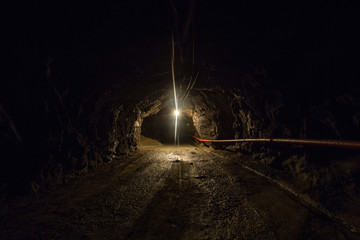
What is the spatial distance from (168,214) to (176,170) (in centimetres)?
252

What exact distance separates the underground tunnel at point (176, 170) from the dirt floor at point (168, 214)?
23 millimetres

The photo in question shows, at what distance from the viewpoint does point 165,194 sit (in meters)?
3.13

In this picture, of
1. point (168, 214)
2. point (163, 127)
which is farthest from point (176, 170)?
point (163, 127)

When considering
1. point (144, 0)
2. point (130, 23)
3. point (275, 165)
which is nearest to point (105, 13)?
point (130, 23)

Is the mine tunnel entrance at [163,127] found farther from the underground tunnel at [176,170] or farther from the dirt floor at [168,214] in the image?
the dirt floor at [168,214]

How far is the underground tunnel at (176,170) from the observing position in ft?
7.49

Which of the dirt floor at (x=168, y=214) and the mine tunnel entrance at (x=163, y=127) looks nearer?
the dirt floor at (x=168, y=214)

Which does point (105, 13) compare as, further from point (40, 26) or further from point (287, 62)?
point (287, 62)

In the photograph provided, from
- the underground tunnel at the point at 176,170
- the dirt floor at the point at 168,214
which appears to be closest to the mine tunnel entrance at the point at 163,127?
the underground tunnel at the point at 176,170

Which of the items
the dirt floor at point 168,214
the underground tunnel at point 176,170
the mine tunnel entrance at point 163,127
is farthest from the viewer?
the mine tunnel entrance at point 163,127

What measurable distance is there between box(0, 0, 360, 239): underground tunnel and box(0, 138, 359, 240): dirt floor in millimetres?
23

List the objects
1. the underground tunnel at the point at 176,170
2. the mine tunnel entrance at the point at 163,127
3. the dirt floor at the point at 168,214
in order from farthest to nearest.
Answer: the mine tunnel entrance at the point at 163,127 → the underground tunnel at the point at 176,170 → the dirt floor at the point at 168,214

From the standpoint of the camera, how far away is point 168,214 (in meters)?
2.42

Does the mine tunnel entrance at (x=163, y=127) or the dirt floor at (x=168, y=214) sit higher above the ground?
the mine tunnel entrance at (x=163, y=127)
